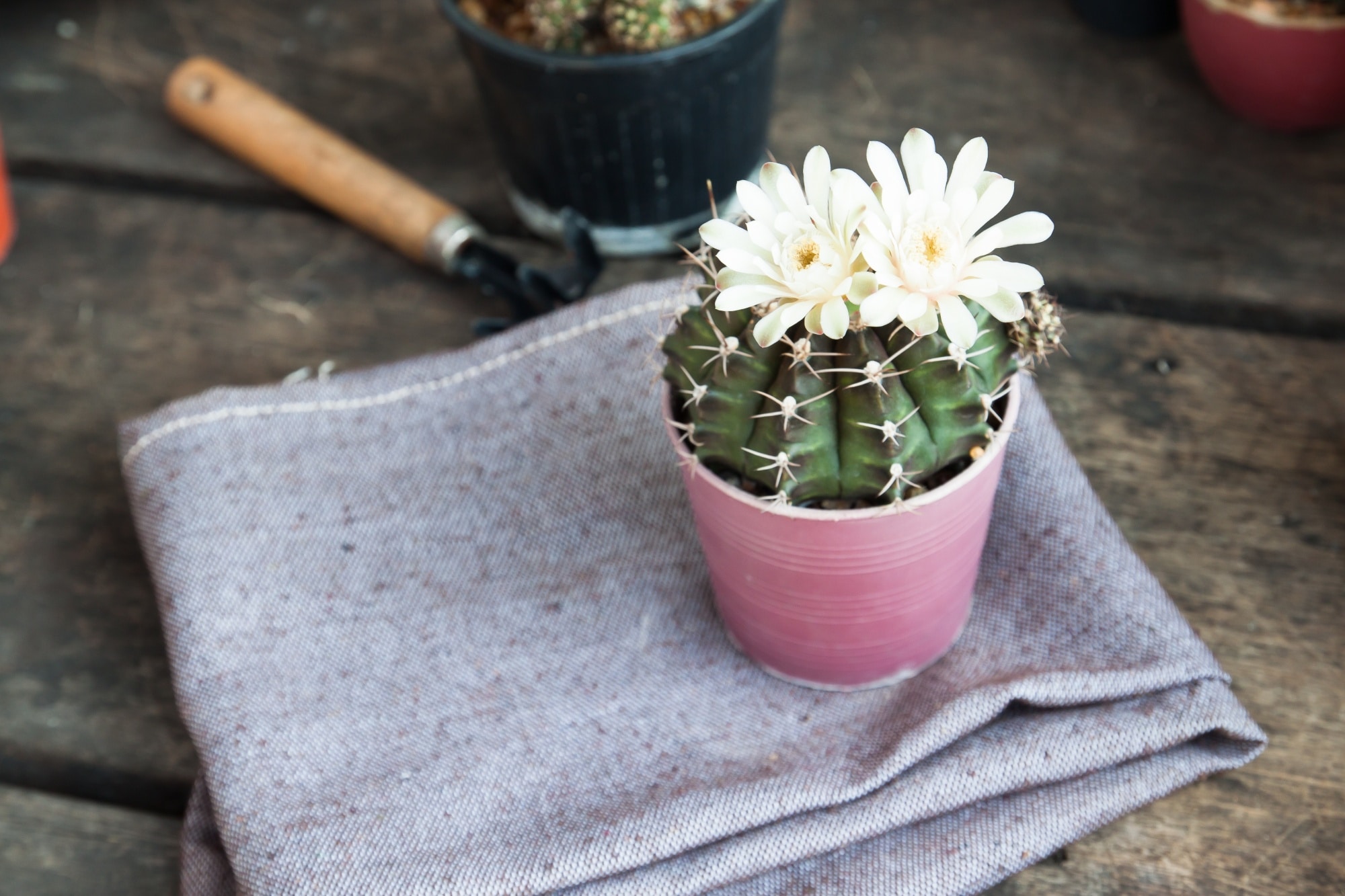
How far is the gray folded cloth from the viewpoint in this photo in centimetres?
61

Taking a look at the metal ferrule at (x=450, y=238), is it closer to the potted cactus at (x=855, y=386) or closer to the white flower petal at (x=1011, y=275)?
the potted cactus at (x=855, y=386)

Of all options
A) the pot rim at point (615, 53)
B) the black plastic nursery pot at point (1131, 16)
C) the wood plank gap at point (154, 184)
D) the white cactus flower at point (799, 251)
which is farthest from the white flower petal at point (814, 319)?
the black plastic nursery pot at point (1131, 16)

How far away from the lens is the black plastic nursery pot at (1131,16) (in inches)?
42.1

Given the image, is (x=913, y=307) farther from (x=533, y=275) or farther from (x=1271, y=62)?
(x=1271, y=62)

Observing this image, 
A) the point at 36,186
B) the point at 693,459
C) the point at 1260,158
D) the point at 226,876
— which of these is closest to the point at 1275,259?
the point at 1260,158

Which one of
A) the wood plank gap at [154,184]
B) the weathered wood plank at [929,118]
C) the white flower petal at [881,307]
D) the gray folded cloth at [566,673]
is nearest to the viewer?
the white flower petal at [881,307]

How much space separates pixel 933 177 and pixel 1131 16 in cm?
71

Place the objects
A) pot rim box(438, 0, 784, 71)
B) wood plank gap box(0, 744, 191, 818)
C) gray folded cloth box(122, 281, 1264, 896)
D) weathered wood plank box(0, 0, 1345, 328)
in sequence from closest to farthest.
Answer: gray folded cloth box(122, 281, 1264, 896)
wood plank gap box(0, 744, 191, 818)
pot rim box(438, 0, 784, 71)
weathered wood plank box(0, 0, 1345, 328)

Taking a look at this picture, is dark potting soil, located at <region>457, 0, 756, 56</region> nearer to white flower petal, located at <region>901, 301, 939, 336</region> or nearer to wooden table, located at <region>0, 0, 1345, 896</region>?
wooden table, located at <region>0, 0, 1345, 896</region>

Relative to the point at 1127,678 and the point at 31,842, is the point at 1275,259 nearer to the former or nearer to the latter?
the point at 1127,678

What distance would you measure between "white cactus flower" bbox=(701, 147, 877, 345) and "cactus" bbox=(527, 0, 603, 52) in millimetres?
374

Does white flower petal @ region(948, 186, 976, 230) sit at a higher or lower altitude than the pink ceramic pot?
higher

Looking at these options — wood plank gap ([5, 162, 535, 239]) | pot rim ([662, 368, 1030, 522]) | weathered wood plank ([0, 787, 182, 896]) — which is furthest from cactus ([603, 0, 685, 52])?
weathered wood plank ([0, 787, 182, 896])

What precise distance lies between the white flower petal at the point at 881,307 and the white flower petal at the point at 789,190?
0.18ft
